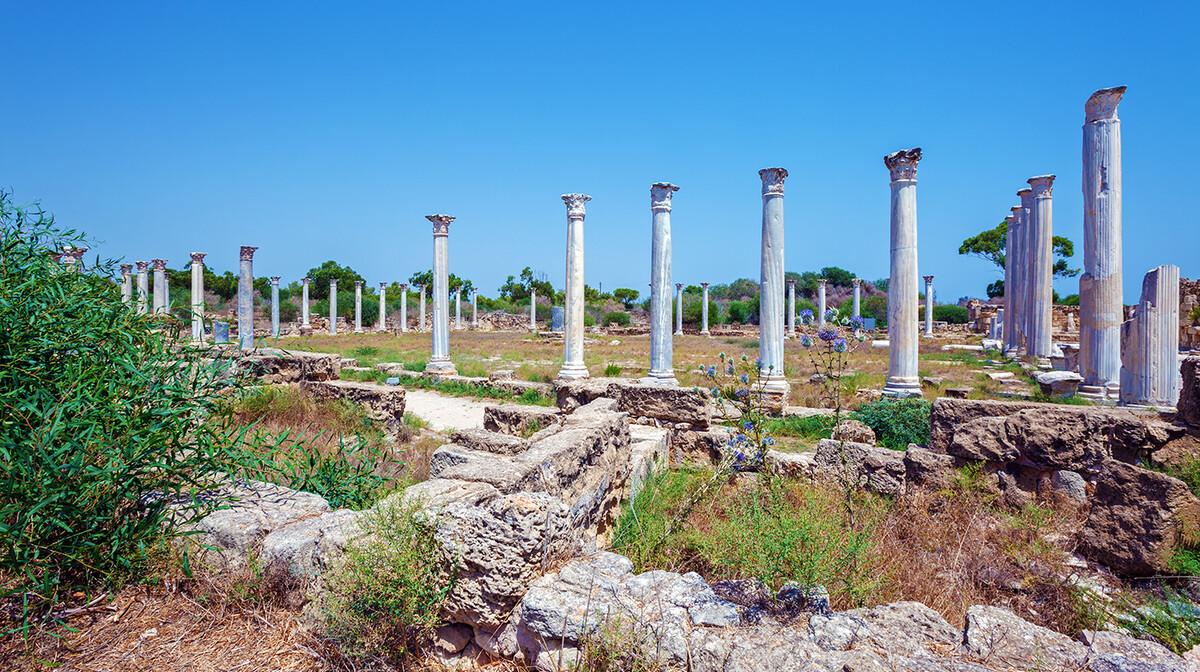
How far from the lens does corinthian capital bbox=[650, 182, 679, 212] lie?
40.6ft

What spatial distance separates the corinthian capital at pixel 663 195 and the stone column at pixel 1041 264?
1157 centimetres

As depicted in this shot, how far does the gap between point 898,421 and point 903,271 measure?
397cm

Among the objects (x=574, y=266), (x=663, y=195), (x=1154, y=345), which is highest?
(x=663, y=195)

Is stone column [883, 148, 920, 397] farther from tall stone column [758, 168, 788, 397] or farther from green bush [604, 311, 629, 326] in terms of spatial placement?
green bush [604, 311, 629, 326]

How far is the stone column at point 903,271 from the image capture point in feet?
36.2

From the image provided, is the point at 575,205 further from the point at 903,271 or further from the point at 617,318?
the point at 617,318

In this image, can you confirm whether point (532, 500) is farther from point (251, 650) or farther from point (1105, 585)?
point (1105, 585)

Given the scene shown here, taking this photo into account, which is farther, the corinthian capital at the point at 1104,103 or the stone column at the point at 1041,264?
the stone column at the point at 1041,264

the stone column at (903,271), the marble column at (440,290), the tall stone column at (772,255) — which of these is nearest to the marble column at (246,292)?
the marble column at (440,290)

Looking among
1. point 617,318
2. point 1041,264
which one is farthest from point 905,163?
point 617,318

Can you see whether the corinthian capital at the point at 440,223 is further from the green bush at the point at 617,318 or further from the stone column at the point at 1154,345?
the green bush at the point at 617,318

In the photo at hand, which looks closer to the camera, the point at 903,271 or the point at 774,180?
the point at 903,271

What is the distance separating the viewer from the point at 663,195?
12406mm

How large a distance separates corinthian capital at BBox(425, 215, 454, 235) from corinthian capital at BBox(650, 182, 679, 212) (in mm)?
7378
